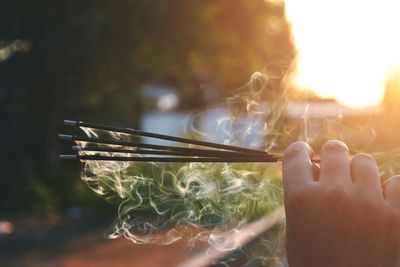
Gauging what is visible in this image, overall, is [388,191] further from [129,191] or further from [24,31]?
[24,31]

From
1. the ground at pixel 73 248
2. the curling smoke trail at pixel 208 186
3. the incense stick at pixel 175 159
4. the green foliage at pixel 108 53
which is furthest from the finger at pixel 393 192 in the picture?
the green foliage at pixel 108 53

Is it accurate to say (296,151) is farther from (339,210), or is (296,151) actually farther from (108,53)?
(108,53)

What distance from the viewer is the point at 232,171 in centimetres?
262

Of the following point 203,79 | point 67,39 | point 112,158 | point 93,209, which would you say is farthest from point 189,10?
point 112,158

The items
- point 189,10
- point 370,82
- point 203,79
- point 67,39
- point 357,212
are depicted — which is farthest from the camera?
point 203,79

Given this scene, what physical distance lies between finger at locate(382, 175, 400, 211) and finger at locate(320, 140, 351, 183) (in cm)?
7

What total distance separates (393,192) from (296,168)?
0.15 metres

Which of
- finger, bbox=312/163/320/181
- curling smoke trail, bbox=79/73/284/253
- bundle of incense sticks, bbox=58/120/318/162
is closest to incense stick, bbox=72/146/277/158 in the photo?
bundle of incense sticks, bbox=58/120/318/162

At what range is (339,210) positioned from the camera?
1.20 metres

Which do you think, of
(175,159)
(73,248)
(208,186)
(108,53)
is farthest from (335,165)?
(108,53)

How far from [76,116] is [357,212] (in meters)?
20.0

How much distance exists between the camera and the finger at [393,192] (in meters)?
1.19

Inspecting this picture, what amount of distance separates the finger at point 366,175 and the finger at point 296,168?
7 cm

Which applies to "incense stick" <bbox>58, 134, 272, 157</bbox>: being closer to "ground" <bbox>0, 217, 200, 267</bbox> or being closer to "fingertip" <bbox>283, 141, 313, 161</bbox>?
"fingertip" <bbox>283, 141, 313, 161</bbox>
